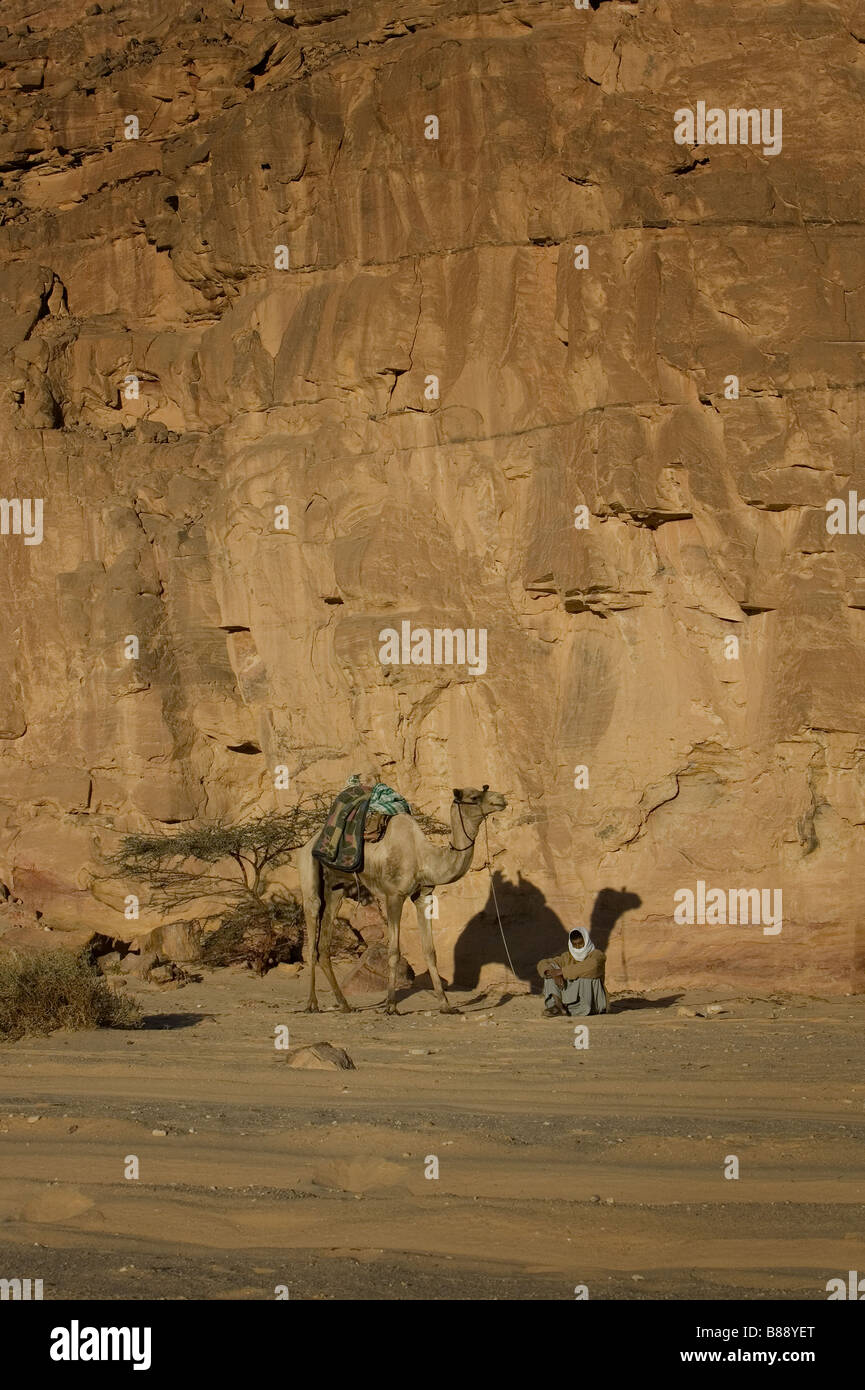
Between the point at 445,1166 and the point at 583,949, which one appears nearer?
the point at 445,1166

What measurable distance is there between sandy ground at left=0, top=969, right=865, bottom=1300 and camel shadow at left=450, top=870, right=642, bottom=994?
479 cm

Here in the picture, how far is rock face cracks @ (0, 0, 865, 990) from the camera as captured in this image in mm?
16875

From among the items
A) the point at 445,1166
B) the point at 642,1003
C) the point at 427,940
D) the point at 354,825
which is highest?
the point at 354,825

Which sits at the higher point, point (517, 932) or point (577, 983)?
point (517, 932)

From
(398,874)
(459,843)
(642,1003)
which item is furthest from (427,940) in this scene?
(642,1003)

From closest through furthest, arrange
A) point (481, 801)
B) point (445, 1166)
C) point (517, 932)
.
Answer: point (445, 1166)
point (481, 801)
point (517, 932)

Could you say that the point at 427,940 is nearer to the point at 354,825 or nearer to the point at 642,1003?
the point at 354,825

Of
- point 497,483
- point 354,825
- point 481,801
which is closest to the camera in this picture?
point 481,801

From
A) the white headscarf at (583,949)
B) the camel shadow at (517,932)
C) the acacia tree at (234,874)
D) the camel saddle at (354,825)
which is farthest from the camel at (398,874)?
the acacia tree at (234,874)

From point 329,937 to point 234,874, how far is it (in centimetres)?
660

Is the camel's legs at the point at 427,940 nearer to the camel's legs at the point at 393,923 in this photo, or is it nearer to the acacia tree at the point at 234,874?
the camel's legs at the point at 393,923

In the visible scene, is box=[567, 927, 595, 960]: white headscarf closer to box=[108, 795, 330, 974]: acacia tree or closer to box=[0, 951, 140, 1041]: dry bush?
box=[0, 951, 140, 1041]: dry bush

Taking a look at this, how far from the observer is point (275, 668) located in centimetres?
2123

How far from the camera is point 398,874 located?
15.7 m
